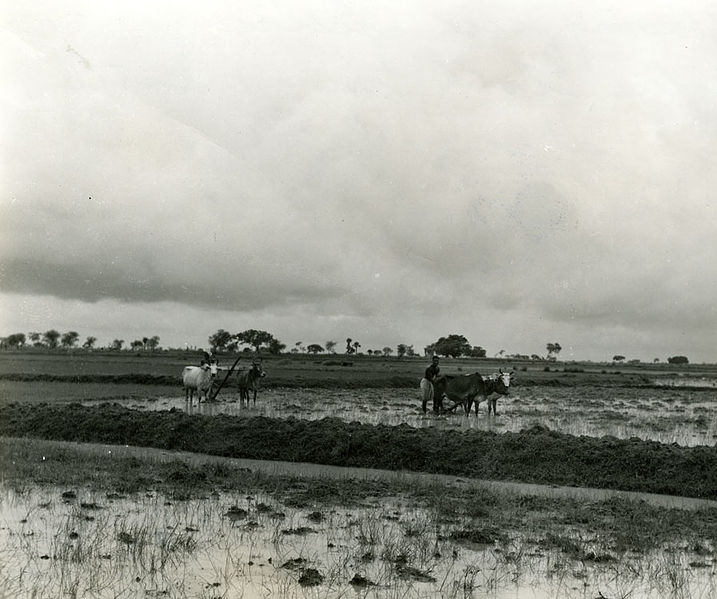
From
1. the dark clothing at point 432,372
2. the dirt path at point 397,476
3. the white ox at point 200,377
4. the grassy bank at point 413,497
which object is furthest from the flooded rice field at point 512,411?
the grassy bank at point 413,497

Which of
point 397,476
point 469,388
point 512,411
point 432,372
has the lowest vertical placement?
point 397,476

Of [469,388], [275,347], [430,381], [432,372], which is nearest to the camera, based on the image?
[469,388]

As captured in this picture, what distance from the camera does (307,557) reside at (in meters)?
7.34

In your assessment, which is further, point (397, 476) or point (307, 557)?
point (397, 476)

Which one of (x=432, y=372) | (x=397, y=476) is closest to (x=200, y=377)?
(x=432, y=372)

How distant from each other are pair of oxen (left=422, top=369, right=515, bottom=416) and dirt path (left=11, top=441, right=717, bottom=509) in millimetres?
7804

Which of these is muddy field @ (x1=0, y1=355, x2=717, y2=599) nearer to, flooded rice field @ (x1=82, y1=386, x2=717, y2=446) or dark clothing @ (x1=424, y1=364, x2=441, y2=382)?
flooded rice field @ (x1=82, y1=386, x2=717, y2=446)

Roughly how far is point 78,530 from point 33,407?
13.4 meters

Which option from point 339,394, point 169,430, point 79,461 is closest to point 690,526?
point 79,461

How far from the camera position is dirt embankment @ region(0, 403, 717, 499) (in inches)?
478

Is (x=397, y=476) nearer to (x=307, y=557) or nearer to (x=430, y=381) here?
(x=307, y=557)

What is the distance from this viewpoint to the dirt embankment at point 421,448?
1215 cm

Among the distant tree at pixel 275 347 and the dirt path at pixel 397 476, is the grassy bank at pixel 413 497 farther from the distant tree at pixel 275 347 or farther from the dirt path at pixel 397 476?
the distant tree at pixel 275 347

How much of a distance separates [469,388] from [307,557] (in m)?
14.0
